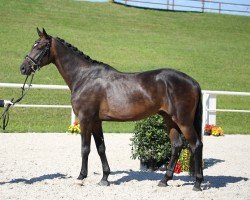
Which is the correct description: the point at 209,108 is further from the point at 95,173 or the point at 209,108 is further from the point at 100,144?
the point at 100,144

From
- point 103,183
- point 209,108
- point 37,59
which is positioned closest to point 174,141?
point 103,183

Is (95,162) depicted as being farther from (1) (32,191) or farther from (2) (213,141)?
(2) (213,141)

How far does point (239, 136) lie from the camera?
1457cm

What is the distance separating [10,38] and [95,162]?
20082mm

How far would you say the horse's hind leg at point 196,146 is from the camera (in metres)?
6.82

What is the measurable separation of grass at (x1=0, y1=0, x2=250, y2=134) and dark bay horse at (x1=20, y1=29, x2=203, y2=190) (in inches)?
260

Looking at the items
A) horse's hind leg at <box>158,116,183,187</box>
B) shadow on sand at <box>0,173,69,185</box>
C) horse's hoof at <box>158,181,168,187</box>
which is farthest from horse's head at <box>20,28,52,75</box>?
horse's hoof at <box>158,181,168,187</box>

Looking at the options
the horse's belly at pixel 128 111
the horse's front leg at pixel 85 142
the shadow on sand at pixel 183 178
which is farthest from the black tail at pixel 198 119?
the horse's front leg at pixel 85 142

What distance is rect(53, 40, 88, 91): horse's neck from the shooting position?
729cm

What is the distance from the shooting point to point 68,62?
7324 millimetres

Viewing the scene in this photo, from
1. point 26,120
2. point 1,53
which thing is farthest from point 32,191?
point 1,53

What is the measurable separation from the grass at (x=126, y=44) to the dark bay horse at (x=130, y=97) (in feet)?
21.7

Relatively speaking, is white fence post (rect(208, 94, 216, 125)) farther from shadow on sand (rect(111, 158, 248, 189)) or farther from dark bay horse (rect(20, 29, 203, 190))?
dark bay horse (rect(20, 29, 203, 190))

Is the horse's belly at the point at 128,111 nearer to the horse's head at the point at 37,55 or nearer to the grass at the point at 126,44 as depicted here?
the horse's head at the point at 37,55
